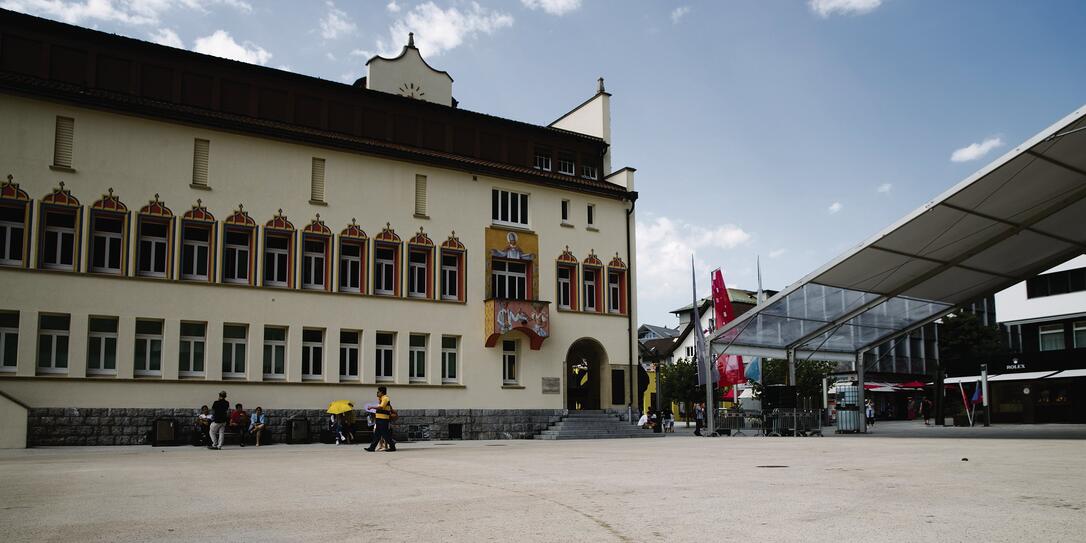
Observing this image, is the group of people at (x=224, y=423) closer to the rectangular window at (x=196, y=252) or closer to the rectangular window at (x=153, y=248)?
the rectangular window at (x=196, y=252)

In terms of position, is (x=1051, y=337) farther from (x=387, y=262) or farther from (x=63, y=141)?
(x=63, y=141)

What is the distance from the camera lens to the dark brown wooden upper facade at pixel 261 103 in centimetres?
2797

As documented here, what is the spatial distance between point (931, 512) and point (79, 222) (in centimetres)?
2678

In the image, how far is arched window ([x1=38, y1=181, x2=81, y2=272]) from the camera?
27141 mm

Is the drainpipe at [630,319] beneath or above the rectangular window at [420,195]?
beneath

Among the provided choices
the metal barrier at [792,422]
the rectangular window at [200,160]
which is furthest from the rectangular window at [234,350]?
the metal barrier at [792,422]

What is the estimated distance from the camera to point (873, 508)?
27.0ft

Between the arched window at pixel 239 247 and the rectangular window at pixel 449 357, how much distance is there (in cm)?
793

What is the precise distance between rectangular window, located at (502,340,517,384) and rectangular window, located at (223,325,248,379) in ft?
34.4

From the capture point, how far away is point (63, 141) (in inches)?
1089

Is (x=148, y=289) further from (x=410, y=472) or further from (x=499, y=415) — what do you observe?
(x=410, y=472)

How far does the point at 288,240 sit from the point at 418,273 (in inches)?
208

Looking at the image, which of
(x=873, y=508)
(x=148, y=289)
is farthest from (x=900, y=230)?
(x=148, y=289)

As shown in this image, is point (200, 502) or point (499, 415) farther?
point (499, 415)
